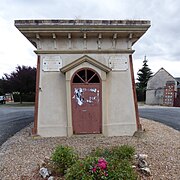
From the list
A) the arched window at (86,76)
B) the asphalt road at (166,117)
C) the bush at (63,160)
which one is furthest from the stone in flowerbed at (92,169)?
the asphalt road at (166,117)

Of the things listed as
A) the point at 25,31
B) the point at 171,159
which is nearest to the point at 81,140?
the point at 171,159

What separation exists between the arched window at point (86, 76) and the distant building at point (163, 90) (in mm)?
24390

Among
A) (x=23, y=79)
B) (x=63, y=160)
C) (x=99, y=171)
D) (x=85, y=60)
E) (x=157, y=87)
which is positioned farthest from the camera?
(x=157, y=87)

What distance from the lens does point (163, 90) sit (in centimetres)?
3100

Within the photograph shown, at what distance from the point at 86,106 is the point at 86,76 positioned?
1.09 metres

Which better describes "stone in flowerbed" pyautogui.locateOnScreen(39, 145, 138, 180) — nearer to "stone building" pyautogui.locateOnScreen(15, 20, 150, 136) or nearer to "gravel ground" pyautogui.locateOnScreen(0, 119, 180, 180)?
"gravel ground" pyautogui.locateOnScreen(0, 119, 180, 180)

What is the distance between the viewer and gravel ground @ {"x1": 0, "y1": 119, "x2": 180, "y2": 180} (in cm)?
403

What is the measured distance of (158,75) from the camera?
111 feet

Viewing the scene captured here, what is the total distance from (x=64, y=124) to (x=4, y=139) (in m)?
2.24

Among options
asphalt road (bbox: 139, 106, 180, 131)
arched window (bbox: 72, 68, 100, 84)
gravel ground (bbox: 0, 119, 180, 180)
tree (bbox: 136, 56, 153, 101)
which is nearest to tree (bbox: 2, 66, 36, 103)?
asphalt road (bbox: 139, 106, 180, 131)

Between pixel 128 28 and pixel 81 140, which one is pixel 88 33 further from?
pixel 81 140

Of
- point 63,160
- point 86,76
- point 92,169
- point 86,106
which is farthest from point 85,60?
point 92,169

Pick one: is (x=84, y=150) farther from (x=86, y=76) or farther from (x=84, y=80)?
(x=86, y=76)

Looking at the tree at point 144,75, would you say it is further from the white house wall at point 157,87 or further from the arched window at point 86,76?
the arched window at point 86,76
